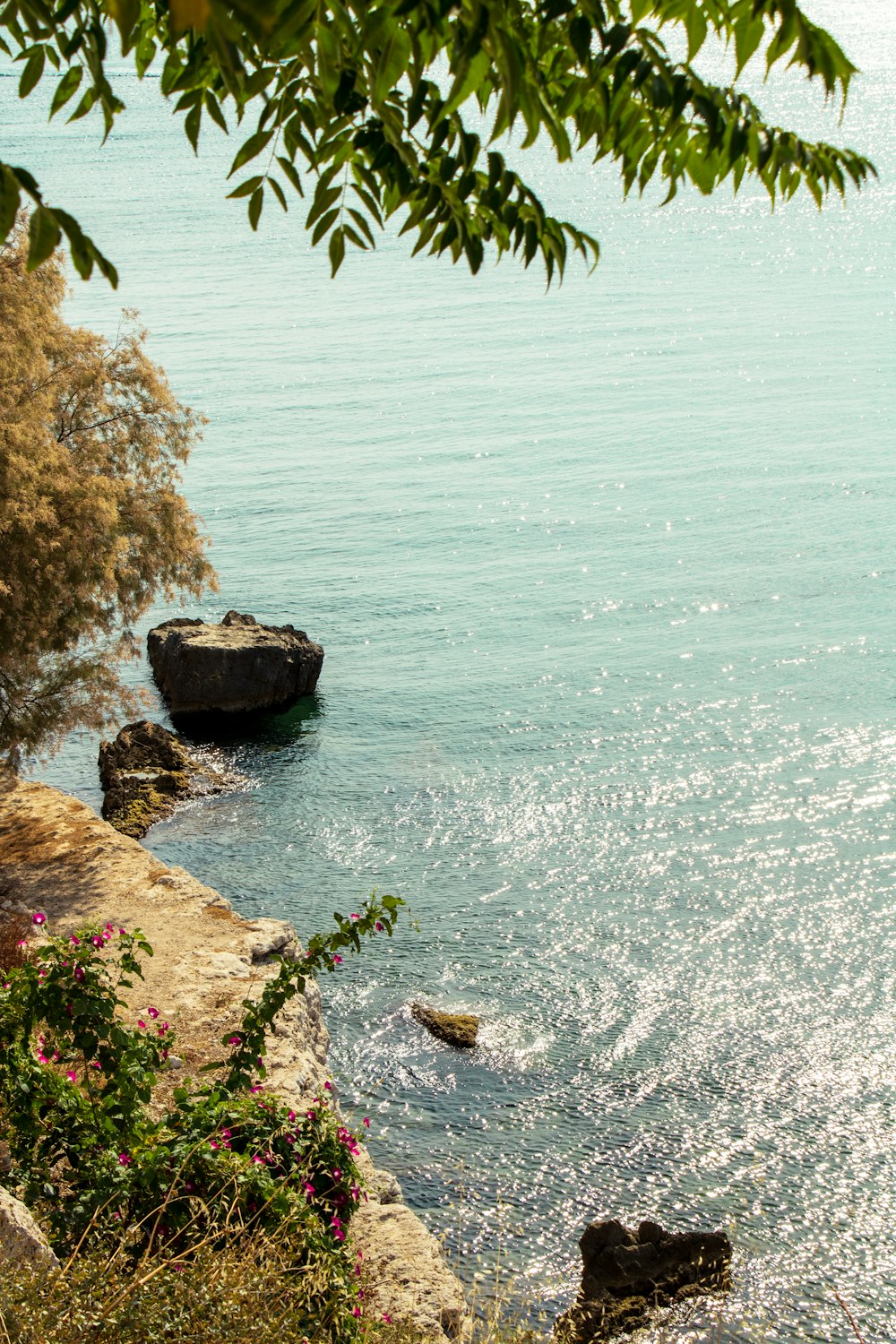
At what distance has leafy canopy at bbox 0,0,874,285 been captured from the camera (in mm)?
3344

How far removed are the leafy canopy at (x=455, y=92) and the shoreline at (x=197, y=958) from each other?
7104mm

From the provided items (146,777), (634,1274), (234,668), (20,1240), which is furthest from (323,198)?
(234,668)

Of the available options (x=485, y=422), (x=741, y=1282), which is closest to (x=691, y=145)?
(x=741, y=1282)

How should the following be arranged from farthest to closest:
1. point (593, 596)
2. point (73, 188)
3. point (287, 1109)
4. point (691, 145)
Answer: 1. point (73, 188)
2. point (593, 596)
3. point (287, 1109)
4. point (691, 145)

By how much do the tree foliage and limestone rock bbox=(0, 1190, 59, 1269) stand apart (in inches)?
510

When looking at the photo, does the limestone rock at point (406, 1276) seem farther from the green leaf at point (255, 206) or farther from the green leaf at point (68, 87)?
the green leaf at point (68, 87)

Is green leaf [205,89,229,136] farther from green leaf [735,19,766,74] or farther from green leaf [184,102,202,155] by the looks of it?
green leaf [735,19,766,74]

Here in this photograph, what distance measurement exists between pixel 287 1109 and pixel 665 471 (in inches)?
1514

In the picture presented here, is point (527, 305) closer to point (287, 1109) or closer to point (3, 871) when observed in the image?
point (3, 871)

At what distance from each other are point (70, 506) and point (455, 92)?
16.5 m

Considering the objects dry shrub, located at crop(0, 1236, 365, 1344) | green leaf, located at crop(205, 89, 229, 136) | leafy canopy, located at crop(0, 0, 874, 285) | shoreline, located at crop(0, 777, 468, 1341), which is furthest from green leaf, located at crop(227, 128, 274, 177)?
shoreline, located at crop(0, 777, 468, 1341)

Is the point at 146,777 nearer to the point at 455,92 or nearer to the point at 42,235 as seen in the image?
the point at 455,92

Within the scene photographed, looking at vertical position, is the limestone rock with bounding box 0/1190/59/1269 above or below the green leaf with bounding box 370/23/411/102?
below

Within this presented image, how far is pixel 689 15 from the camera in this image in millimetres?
4125
